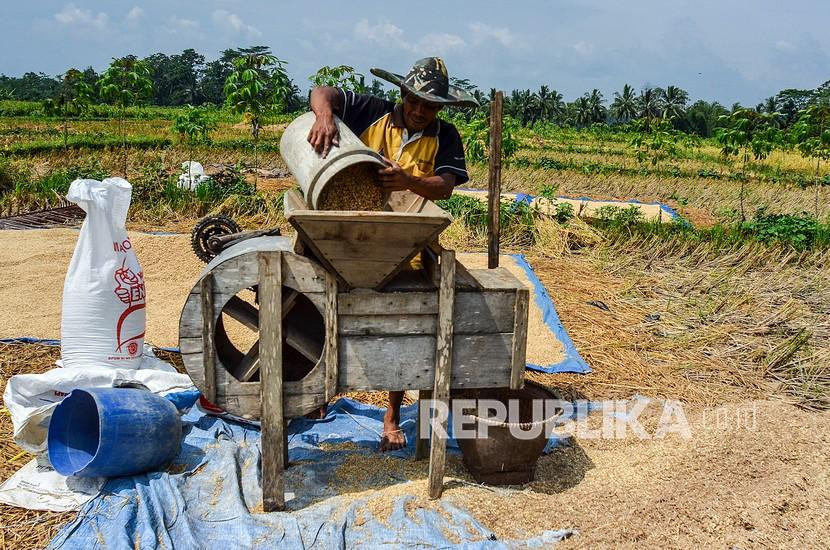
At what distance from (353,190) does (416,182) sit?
0.27 m

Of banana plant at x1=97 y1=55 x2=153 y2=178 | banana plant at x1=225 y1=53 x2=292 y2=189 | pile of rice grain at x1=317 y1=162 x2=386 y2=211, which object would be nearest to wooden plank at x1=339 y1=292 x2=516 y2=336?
pile of rice grain at x1=317 y1=162 x2=386 y2=211

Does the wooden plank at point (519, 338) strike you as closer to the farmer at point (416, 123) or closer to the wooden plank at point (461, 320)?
the wooden plank at point (461, 320)

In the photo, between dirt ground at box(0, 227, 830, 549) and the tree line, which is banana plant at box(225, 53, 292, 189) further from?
the tree line

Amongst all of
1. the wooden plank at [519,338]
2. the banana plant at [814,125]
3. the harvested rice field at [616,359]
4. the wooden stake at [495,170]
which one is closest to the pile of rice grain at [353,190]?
the harvested rice field at [616,359]

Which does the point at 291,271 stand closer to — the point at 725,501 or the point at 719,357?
the point at 725,501

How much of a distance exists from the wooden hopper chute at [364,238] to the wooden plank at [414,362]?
0.27 meters

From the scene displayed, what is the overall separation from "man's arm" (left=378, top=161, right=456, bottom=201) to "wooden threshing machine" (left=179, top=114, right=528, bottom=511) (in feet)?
0.23

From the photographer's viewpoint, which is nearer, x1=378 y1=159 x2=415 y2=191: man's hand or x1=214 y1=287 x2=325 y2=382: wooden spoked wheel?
x1=378 y1=159 x2=415 y2=191: man's hand

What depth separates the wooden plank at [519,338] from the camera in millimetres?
2670

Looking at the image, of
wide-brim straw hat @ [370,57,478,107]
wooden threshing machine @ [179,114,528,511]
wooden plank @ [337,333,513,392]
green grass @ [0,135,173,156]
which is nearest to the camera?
wooden threshing machine @ [179,114,528,511]

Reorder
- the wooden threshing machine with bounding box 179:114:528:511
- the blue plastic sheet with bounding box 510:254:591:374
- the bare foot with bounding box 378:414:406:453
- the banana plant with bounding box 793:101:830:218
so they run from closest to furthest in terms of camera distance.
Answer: the wooden threshing machine with bounding box 179:114:528:511
the bare foot with bounding box 378:414:406:453
the blue plastic sheet with bounding box 510:254:591:374
the banana plant with bounding box 793:101:830:218

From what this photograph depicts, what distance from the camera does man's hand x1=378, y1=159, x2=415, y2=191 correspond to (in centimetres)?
250

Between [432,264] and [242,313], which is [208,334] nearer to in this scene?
[242,313]

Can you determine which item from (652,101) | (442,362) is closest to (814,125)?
(442,362)
